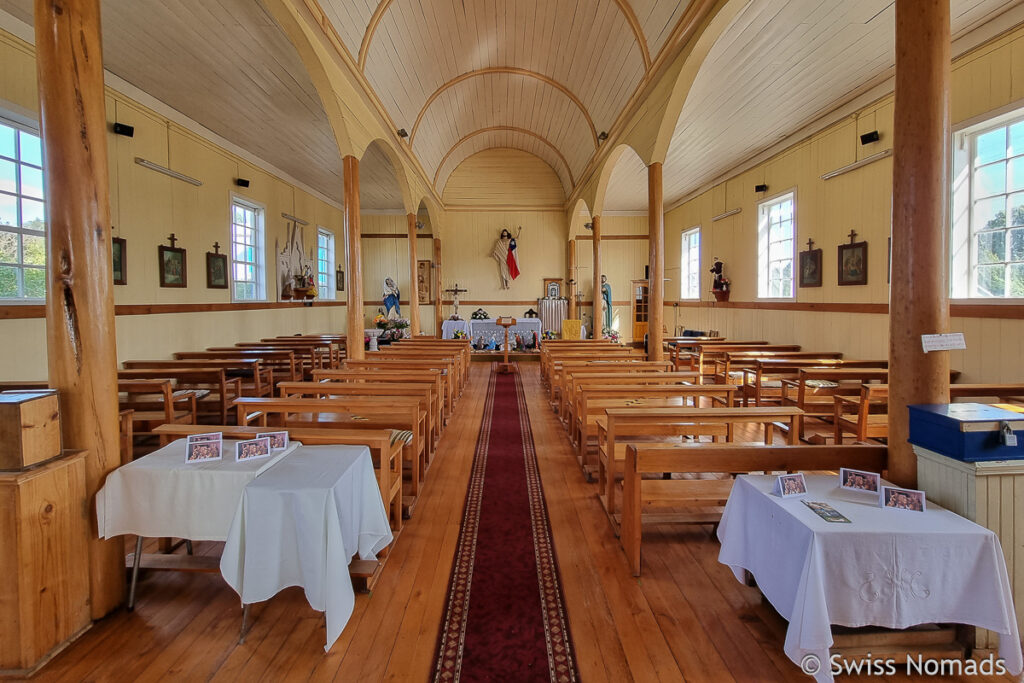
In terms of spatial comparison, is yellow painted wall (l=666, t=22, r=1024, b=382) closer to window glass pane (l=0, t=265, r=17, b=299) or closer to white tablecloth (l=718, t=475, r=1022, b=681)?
white tablecloth (l=718, t=475, r=1022, b=681)

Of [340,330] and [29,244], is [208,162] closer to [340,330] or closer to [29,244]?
[29,244]

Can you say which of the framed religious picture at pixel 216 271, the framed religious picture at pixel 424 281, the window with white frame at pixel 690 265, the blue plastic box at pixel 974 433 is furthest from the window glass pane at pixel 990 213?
the framed religious picture at pixel 424 281

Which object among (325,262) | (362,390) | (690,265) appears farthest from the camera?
(690,265)

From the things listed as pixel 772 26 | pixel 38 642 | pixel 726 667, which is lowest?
pixel 726 667

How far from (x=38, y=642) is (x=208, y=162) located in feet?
24.8

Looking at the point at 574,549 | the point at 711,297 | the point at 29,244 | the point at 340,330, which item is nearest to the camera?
the point at 574,549

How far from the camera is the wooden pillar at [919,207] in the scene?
7.31 feet

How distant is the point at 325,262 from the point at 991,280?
12397 millimetres

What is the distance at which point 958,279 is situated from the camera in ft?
17.5

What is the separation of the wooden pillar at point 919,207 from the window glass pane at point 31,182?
6.92 m

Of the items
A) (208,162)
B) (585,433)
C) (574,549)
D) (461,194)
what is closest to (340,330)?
(461,194)

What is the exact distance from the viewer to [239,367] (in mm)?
6176

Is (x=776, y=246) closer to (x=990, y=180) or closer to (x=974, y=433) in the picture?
(x=990, y=180)
